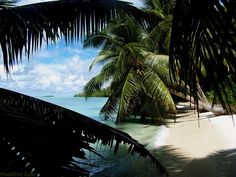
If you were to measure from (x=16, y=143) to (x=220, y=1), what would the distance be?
1.98 m

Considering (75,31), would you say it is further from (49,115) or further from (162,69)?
(162,69)

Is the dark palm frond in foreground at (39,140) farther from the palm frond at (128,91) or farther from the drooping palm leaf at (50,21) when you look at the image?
the palm frond at (128,91)

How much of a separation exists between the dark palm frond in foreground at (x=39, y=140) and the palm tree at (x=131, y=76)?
10.6 meters

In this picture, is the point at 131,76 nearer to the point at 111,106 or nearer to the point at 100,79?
the point at 111,106

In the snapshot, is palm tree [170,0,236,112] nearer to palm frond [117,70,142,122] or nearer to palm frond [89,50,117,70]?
palm frond [117,70,142,122]

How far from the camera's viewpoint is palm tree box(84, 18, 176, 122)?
16.0 metres

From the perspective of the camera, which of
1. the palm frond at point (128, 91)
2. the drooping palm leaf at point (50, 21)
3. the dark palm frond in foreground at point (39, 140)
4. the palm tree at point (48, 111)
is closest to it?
the dark palm frond in foreground at point (39, 140)

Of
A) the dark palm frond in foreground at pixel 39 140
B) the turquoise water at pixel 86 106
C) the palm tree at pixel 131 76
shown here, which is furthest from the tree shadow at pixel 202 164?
Result: the turquoise water at pixel 86 106

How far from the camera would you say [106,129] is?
4176mm

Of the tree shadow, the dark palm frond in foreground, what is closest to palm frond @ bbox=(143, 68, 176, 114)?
the tree shadow

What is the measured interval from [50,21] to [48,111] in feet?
3.92

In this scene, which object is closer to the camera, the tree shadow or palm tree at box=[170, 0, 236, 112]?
palm tree at box=[170, 0, 236, 112]

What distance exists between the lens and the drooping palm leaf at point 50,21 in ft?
13.6

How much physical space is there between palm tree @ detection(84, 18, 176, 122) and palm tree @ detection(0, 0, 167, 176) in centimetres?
986
